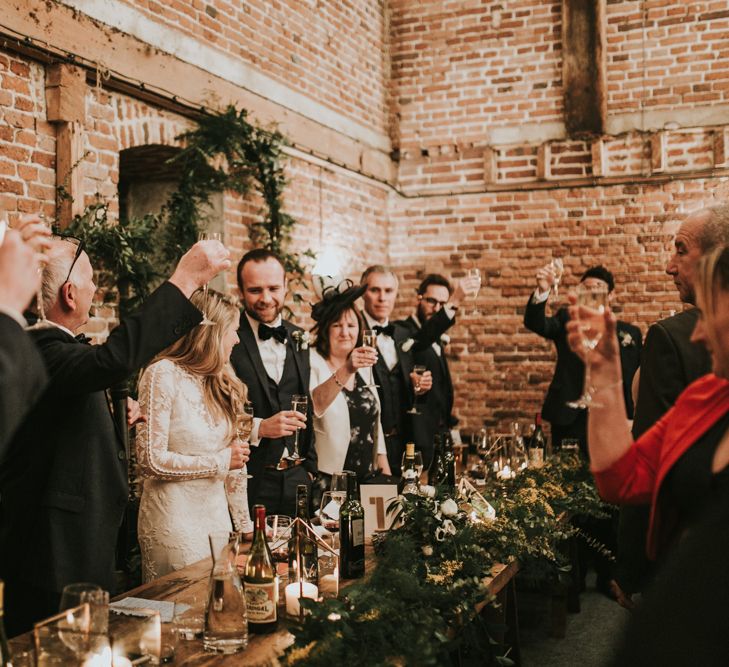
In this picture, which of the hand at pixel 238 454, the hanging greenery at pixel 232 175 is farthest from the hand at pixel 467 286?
the hand at pixel 238 454

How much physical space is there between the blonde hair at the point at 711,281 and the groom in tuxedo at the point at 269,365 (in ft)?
6.95

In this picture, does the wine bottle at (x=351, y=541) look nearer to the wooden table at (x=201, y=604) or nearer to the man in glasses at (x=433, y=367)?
the wooden table at (x=201, y=604)

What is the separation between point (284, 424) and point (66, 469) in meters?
0.78

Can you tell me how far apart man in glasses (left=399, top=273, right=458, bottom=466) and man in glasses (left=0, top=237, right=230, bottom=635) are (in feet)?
9.49

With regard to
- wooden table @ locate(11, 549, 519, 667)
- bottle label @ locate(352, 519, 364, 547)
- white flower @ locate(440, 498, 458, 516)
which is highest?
white flower @ locate(440, 498, 458, 516)

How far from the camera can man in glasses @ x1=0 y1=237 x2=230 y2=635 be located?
7.02ft

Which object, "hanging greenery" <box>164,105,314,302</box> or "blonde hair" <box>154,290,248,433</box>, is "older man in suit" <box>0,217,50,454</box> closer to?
"blonde hair" <box>154,290,248,433</box>

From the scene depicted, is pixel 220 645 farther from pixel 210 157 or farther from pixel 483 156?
pixel 483 156

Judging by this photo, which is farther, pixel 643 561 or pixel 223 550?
pixel 643 561

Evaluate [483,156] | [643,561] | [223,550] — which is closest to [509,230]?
[483,156]

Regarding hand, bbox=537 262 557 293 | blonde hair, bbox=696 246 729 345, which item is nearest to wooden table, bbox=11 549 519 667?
blonde hair, bbox=696 246 729 345

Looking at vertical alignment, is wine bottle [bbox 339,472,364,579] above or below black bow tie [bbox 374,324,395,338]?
below

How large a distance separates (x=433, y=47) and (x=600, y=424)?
6.18m

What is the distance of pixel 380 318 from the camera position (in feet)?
16.3
